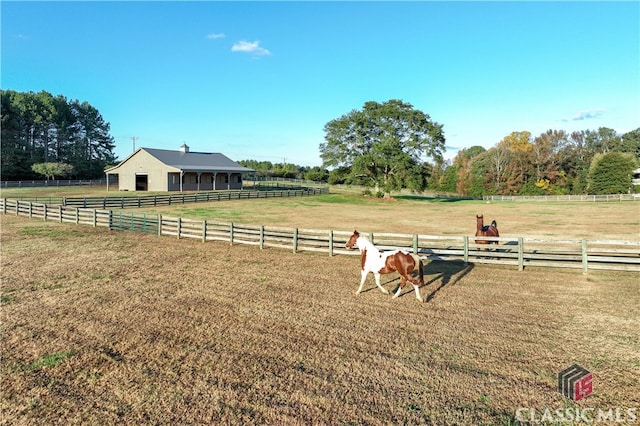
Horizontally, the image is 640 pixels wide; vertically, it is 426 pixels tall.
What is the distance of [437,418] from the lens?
450 cm

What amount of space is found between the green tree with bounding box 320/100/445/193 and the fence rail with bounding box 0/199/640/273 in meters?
29.1

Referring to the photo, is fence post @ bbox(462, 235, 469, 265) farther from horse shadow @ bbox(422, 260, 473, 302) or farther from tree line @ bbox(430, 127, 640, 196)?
tree line @ bbox(430, 127, 640, 196)

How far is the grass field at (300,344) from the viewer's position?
15.6ft

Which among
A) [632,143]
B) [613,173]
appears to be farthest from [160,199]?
[632,143]

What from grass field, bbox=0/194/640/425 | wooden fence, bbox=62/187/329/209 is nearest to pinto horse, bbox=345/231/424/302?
grass field, bbox=0/194/640/425

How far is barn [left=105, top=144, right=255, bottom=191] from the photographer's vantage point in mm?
48750

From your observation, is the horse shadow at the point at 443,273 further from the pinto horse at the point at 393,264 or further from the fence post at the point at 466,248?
the pinto horse at the point at 393,264

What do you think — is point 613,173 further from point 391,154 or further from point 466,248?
point 466,248

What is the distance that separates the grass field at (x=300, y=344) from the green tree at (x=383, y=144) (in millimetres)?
35606

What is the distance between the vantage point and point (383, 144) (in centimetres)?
4669

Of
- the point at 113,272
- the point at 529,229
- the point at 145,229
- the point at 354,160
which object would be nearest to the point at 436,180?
the point at 354,160

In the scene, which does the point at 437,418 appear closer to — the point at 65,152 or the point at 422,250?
the point at 422,250

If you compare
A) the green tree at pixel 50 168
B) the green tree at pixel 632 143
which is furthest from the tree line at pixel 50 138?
the green tree at pixel 632 143

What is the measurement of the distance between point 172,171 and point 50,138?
44151 millimetres
